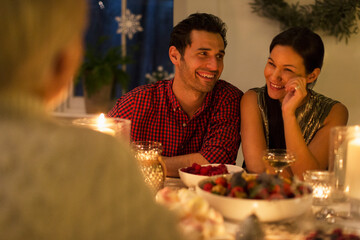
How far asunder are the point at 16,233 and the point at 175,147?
171 centimetres

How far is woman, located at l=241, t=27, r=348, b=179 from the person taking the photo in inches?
78.9

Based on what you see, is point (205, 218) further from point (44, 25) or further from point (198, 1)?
point (198, 1)

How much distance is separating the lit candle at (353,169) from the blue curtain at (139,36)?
2.97m

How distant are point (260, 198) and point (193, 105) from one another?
4.21 ft

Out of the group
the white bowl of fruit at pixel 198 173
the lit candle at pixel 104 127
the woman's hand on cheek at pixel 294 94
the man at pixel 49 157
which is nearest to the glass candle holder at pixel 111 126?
the lit candle at pixel 104 127

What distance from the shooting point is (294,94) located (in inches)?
79.4

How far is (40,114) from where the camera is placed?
0.54 metres

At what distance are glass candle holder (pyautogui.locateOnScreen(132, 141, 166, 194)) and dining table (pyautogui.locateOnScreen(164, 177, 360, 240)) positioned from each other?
0.34m

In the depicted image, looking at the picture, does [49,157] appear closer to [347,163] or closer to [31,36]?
[31,36]

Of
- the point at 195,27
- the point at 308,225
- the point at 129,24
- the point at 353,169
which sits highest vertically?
the point at 129,24

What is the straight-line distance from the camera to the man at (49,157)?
499mm

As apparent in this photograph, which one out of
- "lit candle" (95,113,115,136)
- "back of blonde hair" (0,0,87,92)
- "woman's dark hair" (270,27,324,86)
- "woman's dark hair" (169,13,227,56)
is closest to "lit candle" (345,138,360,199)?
"lit candle" (95,113,115,136)

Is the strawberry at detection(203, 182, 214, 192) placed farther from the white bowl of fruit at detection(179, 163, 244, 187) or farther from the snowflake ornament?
the snowflake ornament

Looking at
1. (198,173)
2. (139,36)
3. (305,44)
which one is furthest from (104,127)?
(139,36)
